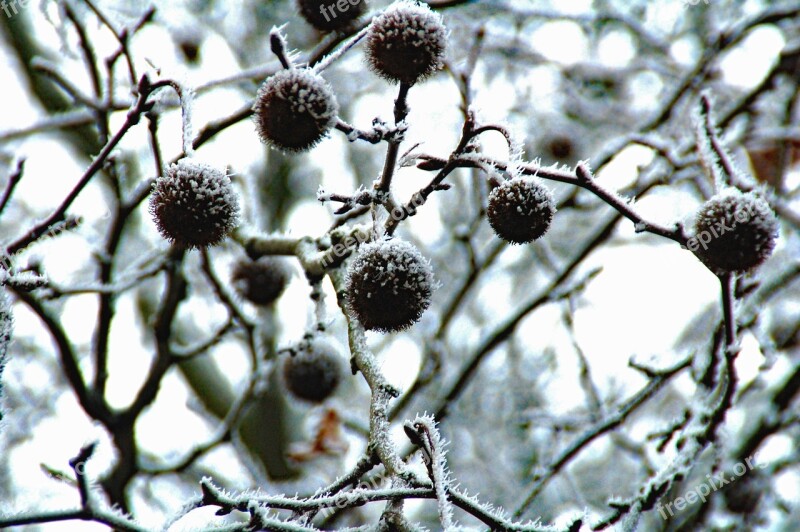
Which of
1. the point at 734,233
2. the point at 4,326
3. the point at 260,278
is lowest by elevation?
the point at 734,233

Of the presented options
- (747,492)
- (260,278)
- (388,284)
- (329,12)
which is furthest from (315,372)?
(747,492)

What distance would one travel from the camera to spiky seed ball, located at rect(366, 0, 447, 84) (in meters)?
1.73

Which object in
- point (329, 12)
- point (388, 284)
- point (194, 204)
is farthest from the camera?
point (329, 12)

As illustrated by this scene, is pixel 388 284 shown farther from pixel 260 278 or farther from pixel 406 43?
pixel 260 278

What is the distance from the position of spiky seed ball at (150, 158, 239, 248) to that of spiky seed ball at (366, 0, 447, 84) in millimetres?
504

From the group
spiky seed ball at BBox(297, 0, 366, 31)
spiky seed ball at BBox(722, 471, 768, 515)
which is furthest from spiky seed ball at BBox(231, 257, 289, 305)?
spiky seed ball at BBox(722, 471, 768, 515)

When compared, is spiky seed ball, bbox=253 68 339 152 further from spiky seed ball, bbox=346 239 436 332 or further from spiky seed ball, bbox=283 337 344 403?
spiky seed ball, bbox=283 337 344 403

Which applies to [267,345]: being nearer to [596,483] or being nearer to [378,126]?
[596,483]

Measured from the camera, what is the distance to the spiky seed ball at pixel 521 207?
1.68 m

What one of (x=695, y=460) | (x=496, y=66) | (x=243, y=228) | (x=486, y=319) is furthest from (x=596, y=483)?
(x=243, y=228)

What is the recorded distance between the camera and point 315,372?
3330 mm

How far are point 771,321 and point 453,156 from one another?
5.24 metres

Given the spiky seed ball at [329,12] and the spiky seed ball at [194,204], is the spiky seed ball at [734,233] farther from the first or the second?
the spiky seed ball at [329,12]

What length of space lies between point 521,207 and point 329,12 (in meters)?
1.14
